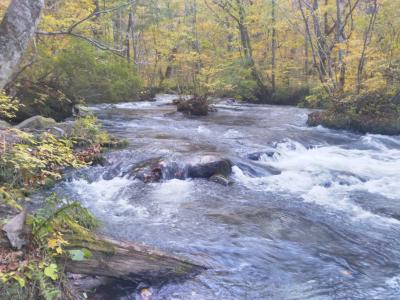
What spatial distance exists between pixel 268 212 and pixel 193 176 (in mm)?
2423

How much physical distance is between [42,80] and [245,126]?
748cm

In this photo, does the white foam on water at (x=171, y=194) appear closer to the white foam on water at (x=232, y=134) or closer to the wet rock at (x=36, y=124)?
the wet rock at (x=36, y=124)

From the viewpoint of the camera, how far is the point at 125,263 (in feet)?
13.1

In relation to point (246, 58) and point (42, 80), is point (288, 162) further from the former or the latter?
point (246, 58)

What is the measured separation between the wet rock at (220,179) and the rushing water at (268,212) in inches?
10.7

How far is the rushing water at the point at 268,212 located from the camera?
467cm

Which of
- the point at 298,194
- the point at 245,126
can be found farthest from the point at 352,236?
the point at 245,126

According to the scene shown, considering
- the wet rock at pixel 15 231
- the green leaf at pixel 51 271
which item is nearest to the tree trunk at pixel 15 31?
the wet rock at pixel 15 231

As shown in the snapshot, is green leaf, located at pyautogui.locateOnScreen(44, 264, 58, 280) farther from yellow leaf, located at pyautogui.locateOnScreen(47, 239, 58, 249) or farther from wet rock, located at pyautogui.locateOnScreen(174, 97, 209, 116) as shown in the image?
wet rock, located at pyautogui.locateOnScreen(174, 97, 209, 116)

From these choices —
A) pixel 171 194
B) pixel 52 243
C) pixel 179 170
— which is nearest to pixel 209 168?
pixel 179 170

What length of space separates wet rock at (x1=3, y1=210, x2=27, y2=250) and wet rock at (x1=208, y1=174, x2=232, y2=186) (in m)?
5.42

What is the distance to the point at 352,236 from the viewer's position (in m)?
5.99

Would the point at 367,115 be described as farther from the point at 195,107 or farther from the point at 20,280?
the point at 20,280

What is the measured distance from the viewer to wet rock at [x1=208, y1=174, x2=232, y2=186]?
27.9ft
